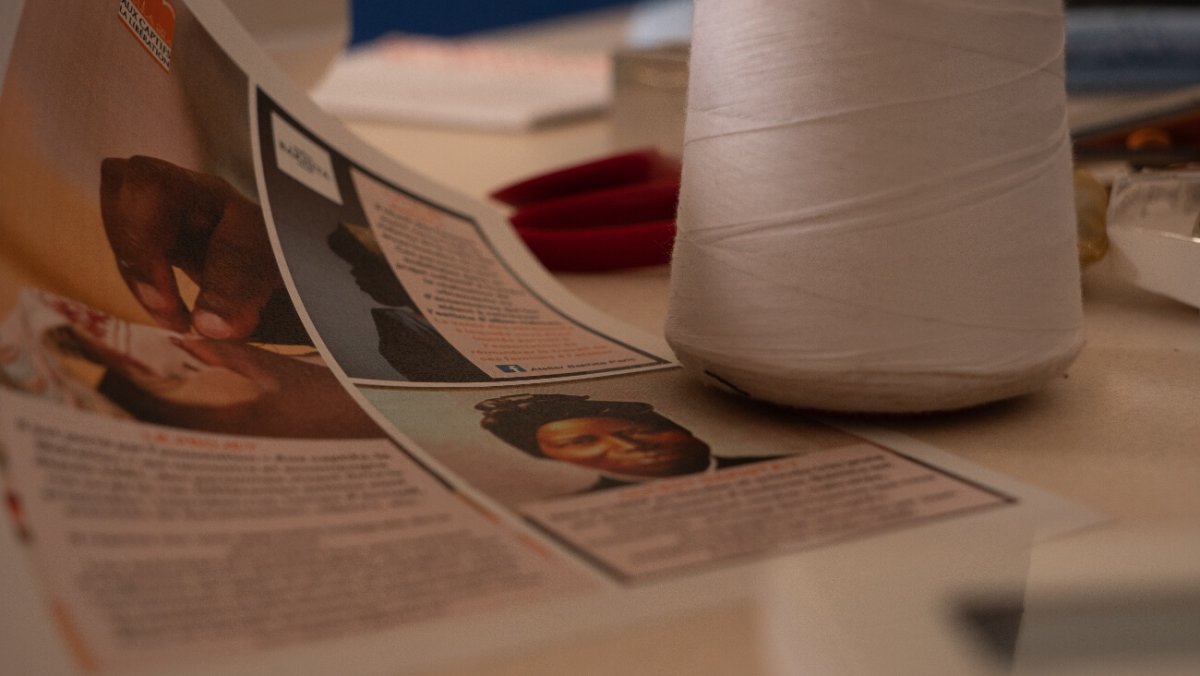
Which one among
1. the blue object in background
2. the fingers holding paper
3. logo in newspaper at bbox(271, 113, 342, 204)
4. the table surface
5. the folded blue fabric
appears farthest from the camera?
the blue object in background

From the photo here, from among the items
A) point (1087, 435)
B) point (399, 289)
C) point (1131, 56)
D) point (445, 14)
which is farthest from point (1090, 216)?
point (445, 14)

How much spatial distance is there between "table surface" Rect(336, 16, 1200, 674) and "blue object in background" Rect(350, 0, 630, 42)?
6.45 ft

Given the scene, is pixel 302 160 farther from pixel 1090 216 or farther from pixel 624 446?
pixel 1090 216

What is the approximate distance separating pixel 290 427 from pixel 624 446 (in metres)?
0.09

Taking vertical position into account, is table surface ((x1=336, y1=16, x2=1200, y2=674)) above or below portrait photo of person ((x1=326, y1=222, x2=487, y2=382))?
below

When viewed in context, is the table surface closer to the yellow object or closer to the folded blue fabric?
the yellow object

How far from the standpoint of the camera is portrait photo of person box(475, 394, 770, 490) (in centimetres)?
30

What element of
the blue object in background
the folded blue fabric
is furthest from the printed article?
the blue object in background

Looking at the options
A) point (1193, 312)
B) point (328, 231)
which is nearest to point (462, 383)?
point (328, 231)

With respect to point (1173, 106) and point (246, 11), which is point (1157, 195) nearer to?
point (1173, 106)

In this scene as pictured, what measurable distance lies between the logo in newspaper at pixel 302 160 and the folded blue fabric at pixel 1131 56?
36.2 inches

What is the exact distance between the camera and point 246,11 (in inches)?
23.1

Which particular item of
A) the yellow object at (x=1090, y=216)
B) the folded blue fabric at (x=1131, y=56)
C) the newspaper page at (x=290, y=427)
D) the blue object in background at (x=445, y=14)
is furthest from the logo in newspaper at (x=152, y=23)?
the blue object in background at (x=445, y=14)

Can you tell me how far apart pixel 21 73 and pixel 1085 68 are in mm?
1101
